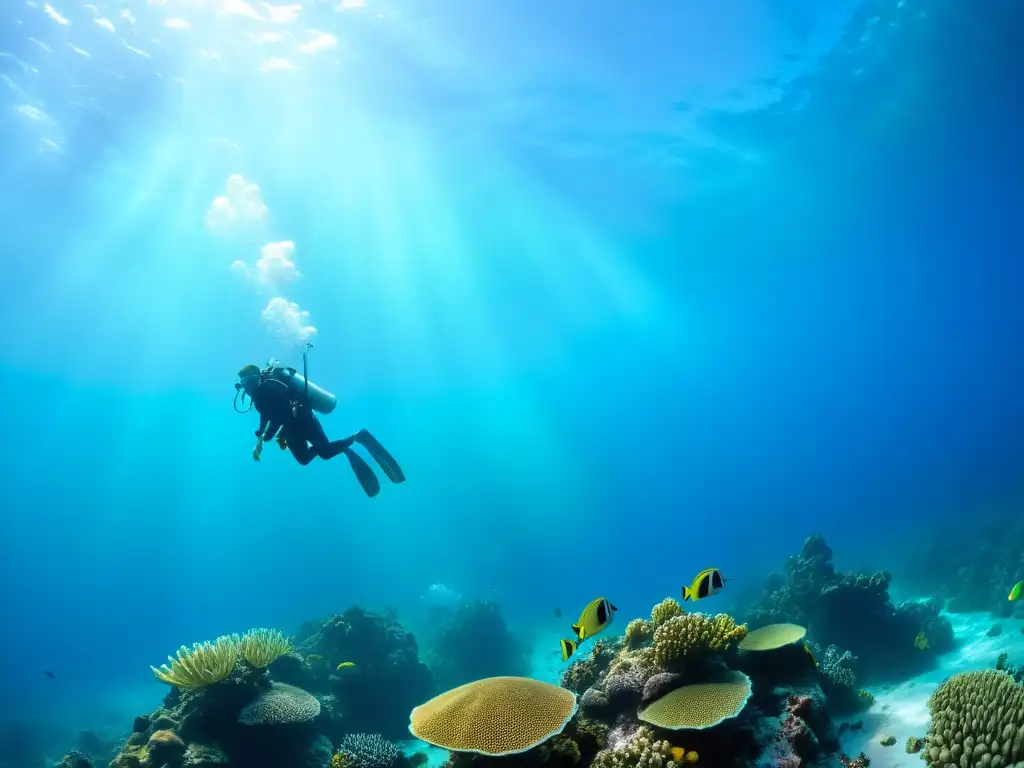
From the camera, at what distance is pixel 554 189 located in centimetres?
3781

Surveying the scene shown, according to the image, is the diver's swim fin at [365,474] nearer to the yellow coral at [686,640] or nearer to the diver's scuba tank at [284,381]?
the diver's scuba tank at [284,381]

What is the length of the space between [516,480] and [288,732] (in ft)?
354

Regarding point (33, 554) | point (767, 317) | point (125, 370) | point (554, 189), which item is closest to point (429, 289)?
point (554, 189)

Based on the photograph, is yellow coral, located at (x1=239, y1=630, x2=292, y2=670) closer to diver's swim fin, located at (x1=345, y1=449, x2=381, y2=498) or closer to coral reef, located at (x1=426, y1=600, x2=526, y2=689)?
diver's swim fin, located at (x1=345, y1=449, x2=381, y2=498)

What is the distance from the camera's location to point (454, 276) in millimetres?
53562

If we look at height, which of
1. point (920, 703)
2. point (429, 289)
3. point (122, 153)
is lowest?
point (920, 703)

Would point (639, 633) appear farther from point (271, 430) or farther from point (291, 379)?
point (291, 379)

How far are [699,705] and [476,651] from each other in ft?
58.2

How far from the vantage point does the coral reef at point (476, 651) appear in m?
19.6

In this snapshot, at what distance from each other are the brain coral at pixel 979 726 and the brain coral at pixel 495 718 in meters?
3.28

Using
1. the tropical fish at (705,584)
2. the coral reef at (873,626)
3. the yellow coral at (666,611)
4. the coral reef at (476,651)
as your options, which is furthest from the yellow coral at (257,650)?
the coral reef at (476,651)

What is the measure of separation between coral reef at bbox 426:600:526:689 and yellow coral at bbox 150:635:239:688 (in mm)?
12767

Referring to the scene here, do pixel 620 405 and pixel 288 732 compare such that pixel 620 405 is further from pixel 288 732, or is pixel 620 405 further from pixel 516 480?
pixel 288 732

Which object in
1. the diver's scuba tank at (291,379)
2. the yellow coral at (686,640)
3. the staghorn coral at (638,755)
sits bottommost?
the staghorn coral at (638,755)
